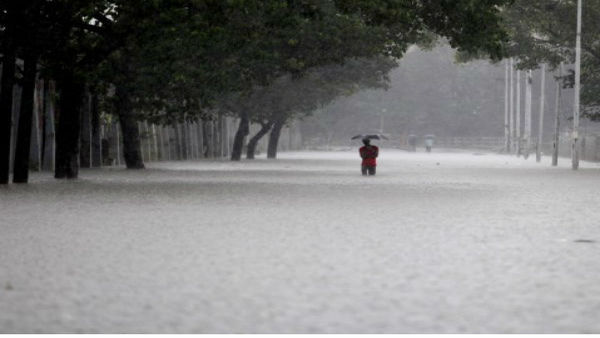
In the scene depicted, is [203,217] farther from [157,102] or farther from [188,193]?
[157,102]

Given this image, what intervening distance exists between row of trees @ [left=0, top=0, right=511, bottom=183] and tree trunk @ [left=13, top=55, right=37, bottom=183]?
3 centimetres

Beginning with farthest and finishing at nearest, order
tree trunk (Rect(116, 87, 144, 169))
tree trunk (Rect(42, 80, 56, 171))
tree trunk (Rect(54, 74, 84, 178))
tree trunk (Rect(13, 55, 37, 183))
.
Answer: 1. tree trunk (Rect(116, 87, 144, 169))
2. tree trunk (Rect(42, 80, 56, 171))
3. tree trunk (Rect(54, 74, 84, 178))
4. tree trunk (Rect(13, 55, 37, 183))

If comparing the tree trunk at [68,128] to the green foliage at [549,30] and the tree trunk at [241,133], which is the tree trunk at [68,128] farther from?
the tree trunk at [241,133]

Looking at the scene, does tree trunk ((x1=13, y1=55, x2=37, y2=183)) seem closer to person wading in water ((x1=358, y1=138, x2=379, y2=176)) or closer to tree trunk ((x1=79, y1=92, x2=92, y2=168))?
tree trunk ((x1=79, y1=92, x2=92, y2=168))

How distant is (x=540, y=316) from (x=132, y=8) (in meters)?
22.1

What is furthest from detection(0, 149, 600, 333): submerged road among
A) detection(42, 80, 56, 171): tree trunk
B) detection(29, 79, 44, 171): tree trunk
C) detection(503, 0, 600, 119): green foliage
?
detection(503, 0, 600, 119): green foliage

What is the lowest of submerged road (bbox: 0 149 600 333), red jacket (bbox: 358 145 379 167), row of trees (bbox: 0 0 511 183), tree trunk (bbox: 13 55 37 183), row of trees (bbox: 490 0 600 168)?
submerged road (bbox: 0 149 600 333)

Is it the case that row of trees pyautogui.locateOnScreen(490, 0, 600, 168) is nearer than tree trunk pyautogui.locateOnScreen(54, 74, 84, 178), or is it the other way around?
tree trunk pyautogui.locateOnScreen(54, 74, 84, 178)

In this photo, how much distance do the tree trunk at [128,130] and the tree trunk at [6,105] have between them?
40.8 ft

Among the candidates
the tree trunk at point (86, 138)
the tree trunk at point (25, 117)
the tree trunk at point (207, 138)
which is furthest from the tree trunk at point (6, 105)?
the tree trunk at point (207, 138)

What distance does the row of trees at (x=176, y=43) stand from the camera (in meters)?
28.5

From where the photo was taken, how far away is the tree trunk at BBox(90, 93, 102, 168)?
45.8m

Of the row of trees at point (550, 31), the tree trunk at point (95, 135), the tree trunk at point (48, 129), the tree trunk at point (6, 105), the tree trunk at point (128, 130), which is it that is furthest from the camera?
the row of trees at point (550, 31)

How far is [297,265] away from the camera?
11703 mm
